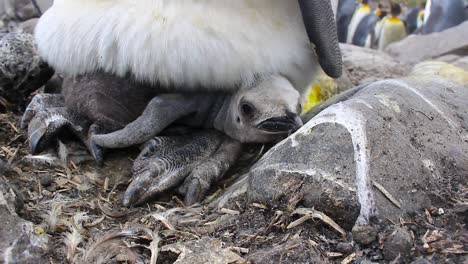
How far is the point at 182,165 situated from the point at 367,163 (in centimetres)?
57

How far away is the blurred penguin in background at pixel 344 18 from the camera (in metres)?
8.61

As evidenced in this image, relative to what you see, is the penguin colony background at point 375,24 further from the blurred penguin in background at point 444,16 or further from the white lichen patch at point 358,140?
the white lichen patch at point 358,140

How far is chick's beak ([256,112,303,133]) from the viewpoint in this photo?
5.30 ft

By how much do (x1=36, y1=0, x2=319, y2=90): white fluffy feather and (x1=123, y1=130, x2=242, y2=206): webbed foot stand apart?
0.18m

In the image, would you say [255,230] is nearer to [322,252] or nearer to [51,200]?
[322,252]

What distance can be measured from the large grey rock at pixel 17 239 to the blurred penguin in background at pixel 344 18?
25.1 feet

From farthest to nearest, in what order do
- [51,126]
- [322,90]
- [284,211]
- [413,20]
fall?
[413,20], [322,90], [51,126], [284,211]

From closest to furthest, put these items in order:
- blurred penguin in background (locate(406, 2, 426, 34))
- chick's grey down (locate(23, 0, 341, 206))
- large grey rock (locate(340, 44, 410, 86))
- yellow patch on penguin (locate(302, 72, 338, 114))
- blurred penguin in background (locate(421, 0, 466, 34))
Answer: chick's grey down (locate(23, 0, 341, 206)) < yellow patch on penguin (locate(302, 72, 338, 114)) < large grey rock (locate(340, 44, 410, 86)) < blurred penguin in background (locate(421, 0, 466, 34)) < blurred penguin in background (locate(406, 2, 426, 34))

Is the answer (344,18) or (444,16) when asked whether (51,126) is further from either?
(344,18)

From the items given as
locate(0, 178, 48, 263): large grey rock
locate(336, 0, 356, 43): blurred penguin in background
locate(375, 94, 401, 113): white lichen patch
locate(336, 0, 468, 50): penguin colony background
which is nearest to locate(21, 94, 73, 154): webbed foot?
locate(0, 178, 48, 263): large grey rock

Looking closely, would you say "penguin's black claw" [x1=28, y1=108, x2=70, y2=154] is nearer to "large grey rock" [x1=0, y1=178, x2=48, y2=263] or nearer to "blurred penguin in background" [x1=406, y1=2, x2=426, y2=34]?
"large grey rock" [x1=0, y1=178, x2=48, y2=263]

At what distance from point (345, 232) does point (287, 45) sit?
2.49 feet

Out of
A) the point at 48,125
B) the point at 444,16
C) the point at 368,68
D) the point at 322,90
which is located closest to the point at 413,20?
the point at 444,16

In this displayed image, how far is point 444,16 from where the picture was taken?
22.1ft
